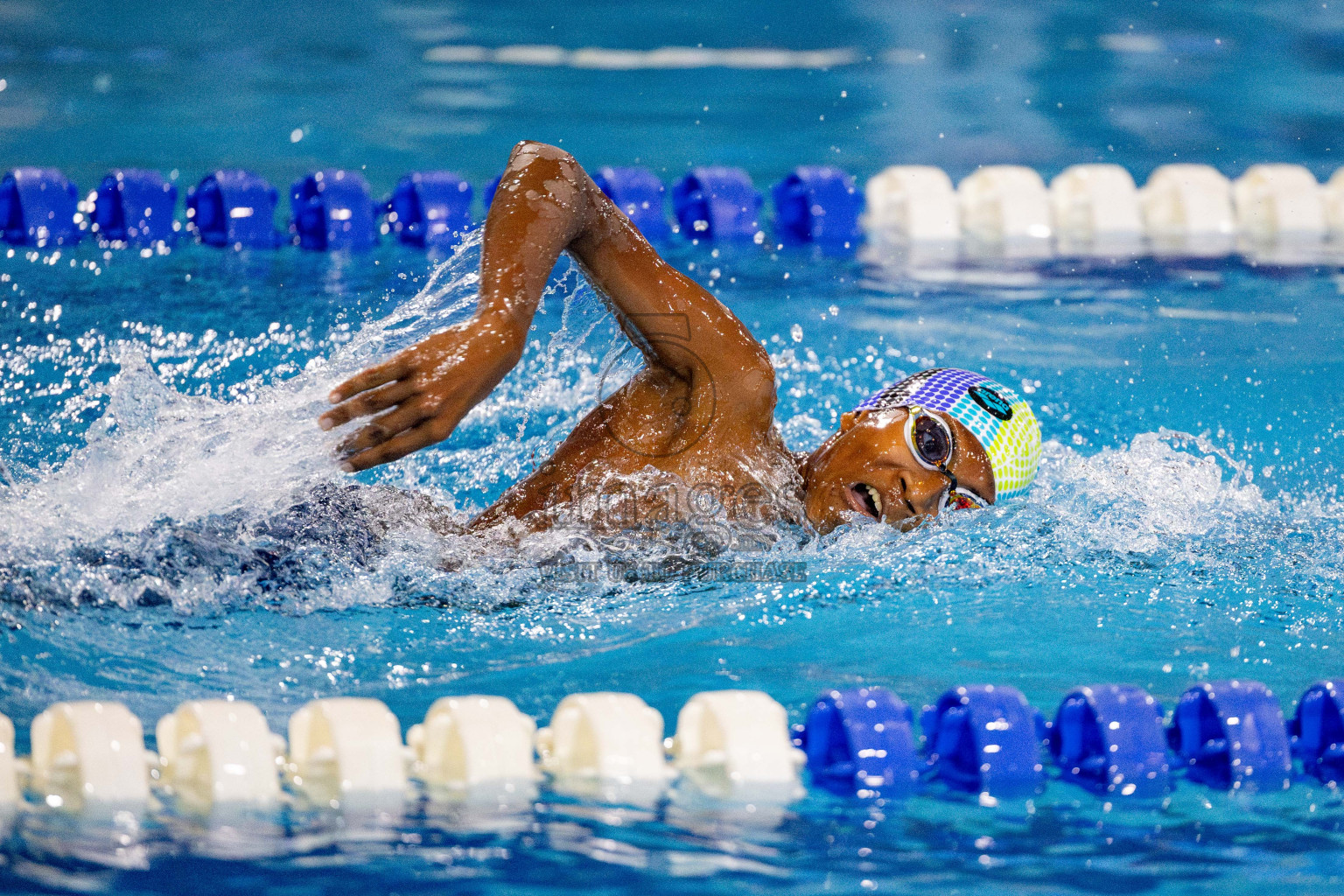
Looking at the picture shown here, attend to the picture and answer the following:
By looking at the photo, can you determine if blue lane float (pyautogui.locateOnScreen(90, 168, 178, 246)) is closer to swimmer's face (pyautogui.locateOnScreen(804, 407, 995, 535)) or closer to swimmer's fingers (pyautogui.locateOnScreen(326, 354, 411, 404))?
swimmer's face (pyautogui.locateOnScreen(804, 407, 995, 535))

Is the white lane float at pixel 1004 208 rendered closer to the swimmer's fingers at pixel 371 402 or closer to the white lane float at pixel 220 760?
the swimmer's fingers at pixel 371 402

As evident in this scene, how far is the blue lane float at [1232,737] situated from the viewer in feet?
6.92

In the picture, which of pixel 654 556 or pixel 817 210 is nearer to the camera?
pixel 654 556

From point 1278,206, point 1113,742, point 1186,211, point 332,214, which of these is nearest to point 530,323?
point 1113,742

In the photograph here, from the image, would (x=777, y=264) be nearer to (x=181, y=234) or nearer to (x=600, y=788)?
(x=181, y=234)

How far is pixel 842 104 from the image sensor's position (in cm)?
790

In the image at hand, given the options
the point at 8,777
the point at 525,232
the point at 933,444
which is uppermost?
the point at 525,232

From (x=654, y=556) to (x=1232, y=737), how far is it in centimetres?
101

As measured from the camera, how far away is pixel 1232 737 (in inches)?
83.2

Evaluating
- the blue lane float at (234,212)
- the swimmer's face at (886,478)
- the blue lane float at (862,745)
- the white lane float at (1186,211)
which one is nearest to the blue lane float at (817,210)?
the white lane float at (1186,211)

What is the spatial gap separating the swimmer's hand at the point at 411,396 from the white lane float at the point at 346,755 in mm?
347

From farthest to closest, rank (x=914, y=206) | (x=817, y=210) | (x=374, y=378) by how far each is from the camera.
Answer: (x=914, y=206), (x=817, y=210), (x=374, y=378)

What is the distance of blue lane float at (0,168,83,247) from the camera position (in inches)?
190

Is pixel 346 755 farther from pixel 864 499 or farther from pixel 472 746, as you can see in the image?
pixel 864 499
